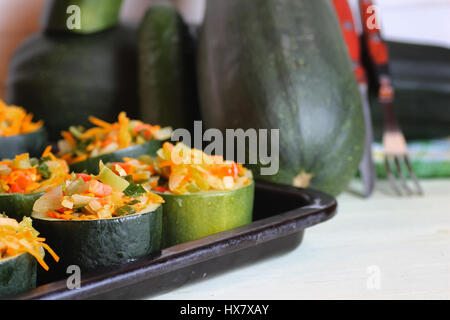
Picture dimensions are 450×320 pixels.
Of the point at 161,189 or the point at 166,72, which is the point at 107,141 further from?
the point at 166,72

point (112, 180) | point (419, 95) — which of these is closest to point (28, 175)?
point (112, 180)

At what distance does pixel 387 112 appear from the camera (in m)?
1.33

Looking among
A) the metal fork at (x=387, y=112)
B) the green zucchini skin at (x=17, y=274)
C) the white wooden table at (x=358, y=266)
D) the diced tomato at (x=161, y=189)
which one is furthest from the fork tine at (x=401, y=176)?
the green zucchini skin at (x=17, y=274)

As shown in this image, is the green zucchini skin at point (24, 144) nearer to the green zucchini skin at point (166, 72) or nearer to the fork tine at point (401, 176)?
the green zucchini skin at point (166, 72)

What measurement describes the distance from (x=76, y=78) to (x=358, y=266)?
33.6 inches

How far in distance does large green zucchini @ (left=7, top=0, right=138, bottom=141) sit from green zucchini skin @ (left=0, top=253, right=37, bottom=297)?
82 centimetres

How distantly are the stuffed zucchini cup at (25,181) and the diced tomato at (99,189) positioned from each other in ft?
0.34

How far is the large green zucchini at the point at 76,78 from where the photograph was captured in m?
1.34

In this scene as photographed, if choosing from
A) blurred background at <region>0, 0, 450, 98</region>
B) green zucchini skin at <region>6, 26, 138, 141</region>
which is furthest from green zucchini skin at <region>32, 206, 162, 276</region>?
blurred background at <region>0, 0, 450, 98</region>

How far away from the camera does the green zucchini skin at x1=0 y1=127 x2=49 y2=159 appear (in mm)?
948

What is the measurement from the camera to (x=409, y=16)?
203cm

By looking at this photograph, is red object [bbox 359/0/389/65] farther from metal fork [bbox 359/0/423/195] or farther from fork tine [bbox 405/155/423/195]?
fork tine [bbox 405/155/423/195]
